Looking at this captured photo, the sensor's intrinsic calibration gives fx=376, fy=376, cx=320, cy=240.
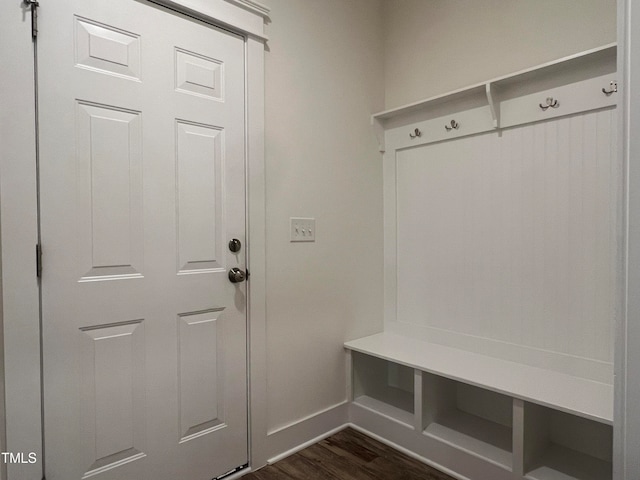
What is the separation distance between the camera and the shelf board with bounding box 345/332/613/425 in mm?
1413

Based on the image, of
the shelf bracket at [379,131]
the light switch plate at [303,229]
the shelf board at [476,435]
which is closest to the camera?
the shelf board at [476,435]

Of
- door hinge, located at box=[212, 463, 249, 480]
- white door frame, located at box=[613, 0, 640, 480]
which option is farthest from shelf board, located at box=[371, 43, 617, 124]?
door hinge, located at box=[212, 463, 249, 480]

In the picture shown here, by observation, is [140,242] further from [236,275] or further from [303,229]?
[303,229]

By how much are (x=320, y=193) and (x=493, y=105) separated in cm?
A: 96

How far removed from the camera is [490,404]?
1973 mm

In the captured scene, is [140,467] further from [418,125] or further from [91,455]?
[418,125]

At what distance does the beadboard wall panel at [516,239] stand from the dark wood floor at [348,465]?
2.20ft

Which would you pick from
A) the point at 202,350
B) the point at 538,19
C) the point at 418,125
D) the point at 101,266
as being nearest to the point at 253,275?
the point at 202,350

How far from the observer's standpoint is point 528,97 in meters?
1.78

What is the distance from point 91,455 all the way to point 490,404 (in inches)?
71.8

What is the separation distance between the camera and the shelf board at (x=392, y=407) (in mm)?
1987

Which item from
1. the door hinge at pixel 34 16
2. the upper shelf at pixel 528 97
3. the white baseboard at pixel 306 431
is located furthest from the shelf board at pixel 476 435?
the door hinge at pixel 34 16

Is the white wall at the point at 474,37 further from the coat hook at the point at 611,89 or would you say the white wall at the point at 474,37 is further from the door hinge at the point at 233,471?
the door hinge at the point at 233,471

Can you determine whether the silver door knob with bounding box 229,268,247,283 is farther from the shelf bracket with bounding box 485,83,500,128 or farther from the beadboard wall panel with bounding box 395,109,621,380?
the shelf bracket with bounding box 485,83,500,128
